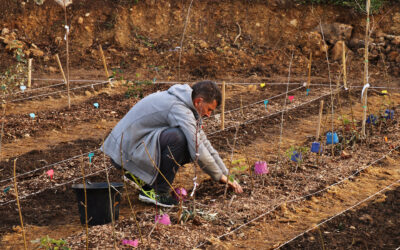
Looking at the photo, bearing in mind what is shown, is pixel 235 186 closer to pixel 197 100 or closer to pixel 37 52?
pixel 197 100

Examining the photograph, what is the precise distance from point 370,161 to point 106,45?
704 cm

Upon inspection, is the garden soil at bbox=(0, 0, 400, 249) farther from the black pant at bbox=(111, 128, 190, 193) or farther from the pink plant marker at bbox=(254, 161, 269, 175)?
the black pant at bbox=(111, 128, 190, 193)

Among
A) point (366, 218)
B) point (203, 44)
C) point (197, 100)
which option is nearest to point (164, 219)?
point (197, 100)

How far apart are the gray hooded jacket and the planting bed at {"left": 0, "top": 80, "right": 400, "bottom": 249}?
0.73ft

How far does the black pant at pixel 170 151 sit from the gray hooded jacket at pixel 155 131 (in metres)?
0.04

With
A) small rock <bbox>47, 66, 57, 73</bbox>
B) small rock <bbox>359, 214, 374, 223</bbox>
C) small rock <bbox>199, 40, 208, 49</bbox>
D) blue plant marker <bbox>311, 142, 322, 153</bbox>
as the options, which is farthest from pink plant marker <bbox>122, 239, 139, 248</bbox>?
small rock <bbox>199, 40, 208, 49</bbox>

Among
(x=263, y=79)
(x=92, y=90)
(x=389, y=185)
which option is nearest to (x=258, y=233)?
(x=389, y=185)

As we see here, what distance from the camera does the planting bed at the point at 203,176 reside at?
120 inches

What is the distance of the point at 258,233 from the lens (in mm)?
3062

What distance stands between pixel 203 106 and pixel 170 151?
362mm

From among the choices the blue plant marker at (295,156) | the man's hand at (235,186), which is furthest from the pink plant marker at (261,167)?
the blue plant marker at (295,156)

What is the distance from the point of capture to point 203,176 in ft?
13.6

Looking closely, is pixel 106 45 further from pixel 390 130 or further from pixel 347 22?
pixel 390 130

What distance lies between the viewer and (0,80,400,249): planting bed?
3037mm
